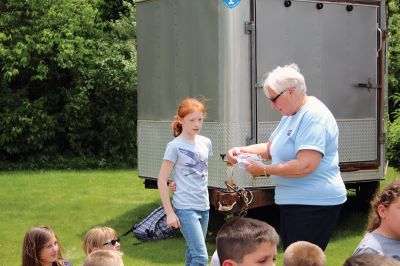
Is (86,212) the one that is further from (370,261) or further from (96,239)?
(370,261)

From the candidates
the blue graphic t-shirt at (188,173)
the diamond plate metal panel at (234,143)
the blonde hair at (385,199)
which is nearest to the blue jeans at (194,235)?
the blue graphic t-shirt at (188,173)

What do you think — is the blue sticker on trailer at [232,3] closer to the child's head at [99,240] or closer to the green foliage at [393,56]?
the child's head at [99,240]

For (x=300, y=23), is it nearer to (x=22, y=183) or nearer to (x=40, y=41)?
(x=22, y=183)

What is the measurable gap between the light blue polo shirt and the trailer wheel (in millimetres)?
4894

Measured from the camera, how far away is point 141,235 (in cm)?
834

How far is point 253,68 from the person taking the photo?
758 cm

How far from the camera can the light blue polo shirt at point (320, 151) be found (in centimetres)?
429

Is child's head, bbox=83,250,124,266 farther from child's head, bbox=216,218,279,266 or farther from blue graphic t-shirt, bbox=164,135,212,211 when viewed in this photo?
blue graphic t-shirt, bbox=164,135,212,211

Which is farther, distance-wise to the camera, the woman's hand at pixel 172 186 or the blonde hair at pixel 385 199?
the woman's hand at pixel 172 186

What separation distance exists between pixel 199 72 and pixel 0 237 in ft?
10.4

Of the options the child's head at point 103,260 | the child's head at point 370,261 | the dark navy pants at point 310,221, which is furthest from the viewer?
the dark navy pants at point 310,221

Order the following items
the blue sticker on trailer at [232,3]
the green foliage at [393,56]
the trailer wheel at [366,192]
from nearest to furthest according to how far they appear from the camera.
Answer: the blue sticker on trailer at [232,3]
the trailer wheel at [366,192]
the green foliage at [393,56]

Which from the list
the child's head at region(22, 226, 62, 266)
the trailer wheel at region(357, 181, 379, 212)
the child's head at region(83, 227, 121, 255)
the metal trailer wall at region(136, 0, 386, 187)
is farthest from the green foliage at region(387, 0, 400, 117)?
the child's head at region(22, 226, 62, 266)

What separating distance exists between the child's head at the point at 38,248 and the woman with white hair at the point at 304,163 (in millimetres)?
1458
